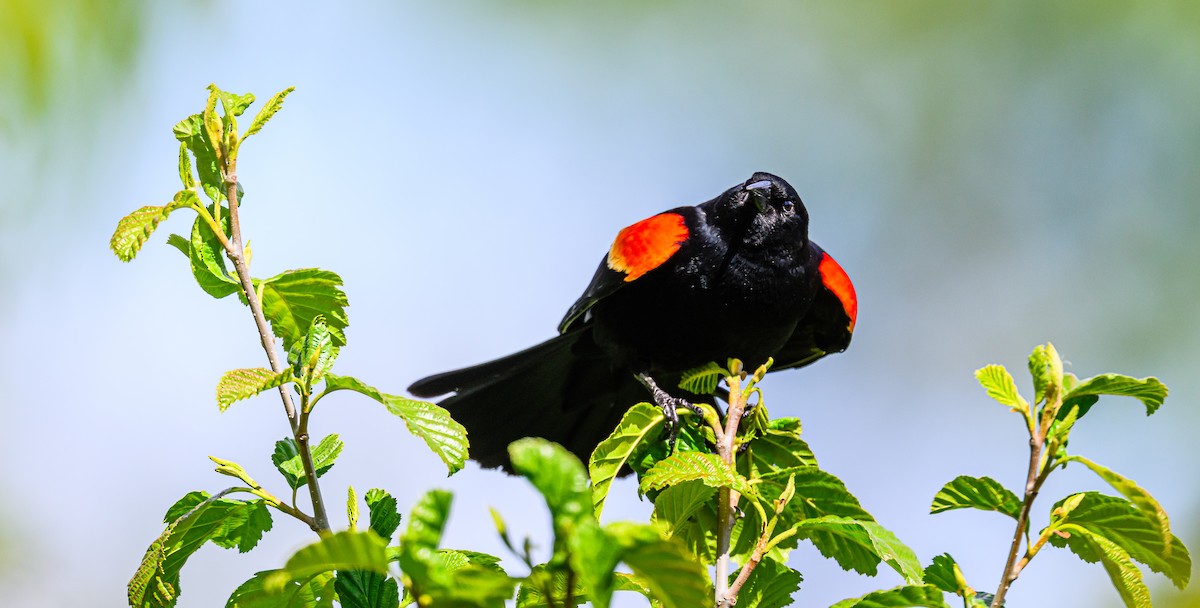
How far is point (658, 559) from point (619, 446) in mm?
1094

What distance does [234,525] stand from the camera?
154 centimetres

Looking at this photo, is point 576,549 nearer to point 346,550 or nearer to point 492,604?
point 346,550

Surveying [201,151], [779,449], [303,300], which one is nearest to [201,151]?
[201,151]

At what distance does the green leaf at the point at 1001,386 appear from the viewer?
136cm

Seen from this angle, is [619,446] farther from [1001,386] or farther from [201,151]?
[201,151]

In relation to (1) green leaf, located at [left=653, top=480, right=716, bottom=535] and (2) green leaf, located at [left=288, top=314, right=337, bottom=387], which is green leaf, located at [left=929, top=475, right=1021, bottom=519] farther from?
(2) green leaf, located at [left=288, top=314, right=337, bottom=387]

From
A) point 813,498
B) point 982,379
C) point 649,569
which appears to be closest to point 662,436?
point 813,498

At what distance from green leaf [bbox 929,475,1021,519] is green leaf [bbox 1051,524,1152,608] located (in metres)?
0.08

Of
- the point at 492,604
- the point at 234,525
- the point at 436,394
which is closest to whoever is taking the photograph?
the point at 492,604

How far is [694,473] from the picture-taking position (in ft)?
4.83

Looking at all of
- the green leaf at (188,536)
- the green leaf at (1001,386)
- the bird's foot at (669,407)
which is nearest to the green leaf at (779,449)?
the bird's foot at (669,407)

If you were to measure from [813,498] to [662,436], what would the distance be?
0.51 meters

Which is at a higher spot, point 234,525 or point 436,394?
point 436,394

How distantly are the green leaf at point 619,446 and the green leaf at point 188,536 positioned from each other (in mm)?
588
